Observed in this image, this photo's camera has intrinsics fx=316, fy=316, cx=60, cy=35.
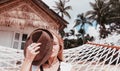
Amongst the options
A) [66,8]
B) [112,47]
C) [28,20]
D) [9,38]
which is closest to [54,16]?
[28,20]

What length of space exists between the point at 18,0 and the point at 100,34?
19701mm

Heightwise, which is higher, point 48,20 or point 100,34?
point 48,20

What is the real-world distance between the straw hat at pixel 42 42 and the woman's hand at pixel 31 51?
28 millimetres

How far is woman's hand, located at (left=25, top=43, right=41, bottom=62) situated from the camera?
1096 millimetres

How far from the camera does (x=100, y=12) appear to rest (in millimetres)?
30953

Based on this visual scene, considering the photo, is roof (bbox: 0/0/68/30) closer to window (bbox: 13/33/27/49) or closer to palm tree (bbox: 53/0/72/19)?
window (bbox: 13/33/27/49)

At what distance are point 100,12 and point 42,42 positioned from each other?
30174 mm

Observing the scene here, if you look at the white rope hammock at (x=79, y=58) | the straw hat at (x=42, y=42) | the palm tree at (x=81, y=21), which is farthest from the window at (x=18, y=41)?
the palm tree at (x=81, y=21)

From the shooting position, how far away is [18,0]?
32.0 ft

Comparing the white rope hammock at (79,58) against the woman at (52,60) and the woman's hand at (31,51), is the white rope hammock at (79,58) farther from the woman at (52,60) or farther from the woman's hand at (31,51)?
the woman's hand at (31,51)

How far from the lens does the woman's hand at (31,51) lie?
3.59 ft

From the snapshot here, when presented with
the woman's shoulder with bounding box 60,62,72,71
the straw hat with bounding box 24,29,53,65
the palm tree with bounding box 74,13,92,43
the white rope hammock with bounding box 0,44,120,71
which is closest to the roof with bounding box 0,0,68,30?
the white rope hammock with bounding box 0,44,120,71

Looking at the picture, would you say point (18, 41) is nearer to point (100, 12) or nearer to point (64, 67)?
point (64, 67)

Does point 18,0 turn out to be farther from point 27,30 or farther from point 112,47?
point 112,47
